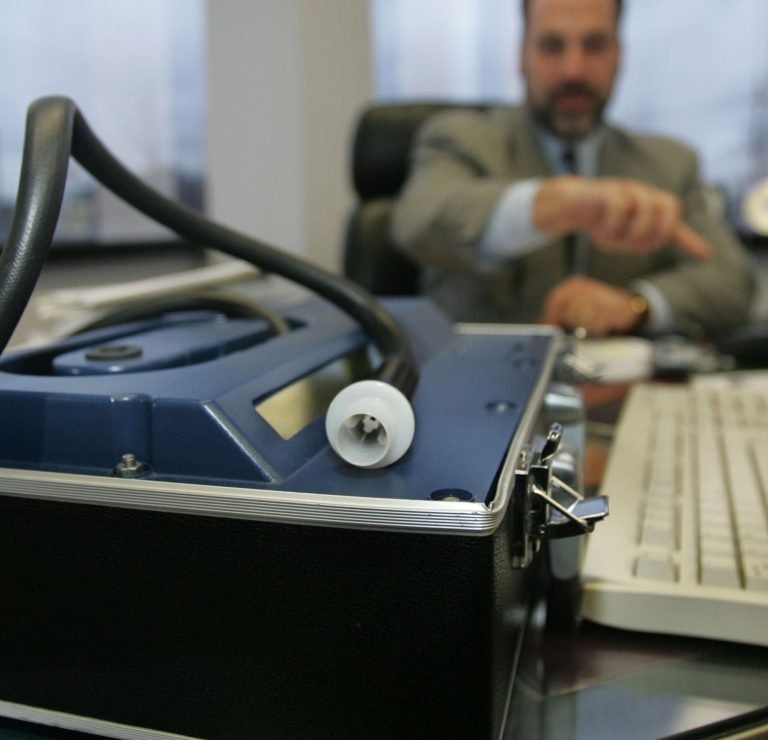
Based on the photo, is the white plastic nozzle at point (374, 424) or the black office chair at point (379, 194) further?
the black office chair at point (379, 194)

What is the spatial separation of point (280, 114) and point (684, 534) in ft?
4.66

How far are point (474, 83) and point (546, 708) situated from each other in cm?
197

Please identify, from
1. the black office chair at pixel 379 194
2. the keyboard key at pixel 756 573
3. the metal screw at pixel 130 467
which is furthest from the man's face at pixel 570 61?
the metal screw at pixel 130 467

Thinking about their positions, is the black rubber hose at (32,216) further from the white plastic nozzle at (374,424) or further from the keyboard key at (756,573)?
the keyboard key at (756,573)

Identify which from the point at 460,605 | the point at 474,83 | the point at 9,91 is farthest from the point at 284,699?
the point at 474,83

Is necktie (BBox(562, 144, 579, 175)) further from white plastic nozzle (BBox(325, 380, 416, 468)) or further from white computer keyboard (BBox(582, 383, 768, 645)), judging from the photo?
white plastic nozzle (BBox(325, 380, 416, 468))

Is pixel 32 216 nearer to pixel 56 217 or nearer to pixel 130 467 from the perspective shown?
pixel 56 217

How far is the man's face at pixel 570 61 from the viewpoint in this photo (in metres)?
1.38

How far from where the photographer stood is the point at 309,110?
1.64m

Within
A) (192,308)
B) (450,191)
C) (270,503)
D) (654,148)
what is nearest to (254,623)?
(270,503)

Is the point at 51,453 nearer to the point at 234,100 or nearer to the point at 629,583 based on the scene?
the point at 629,583

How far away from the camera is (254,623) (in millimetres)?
283

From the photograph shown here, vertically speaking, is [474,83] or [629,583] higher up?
[474,83]

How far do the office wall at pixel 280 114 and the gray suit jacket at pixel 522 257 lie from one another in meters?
0.34
